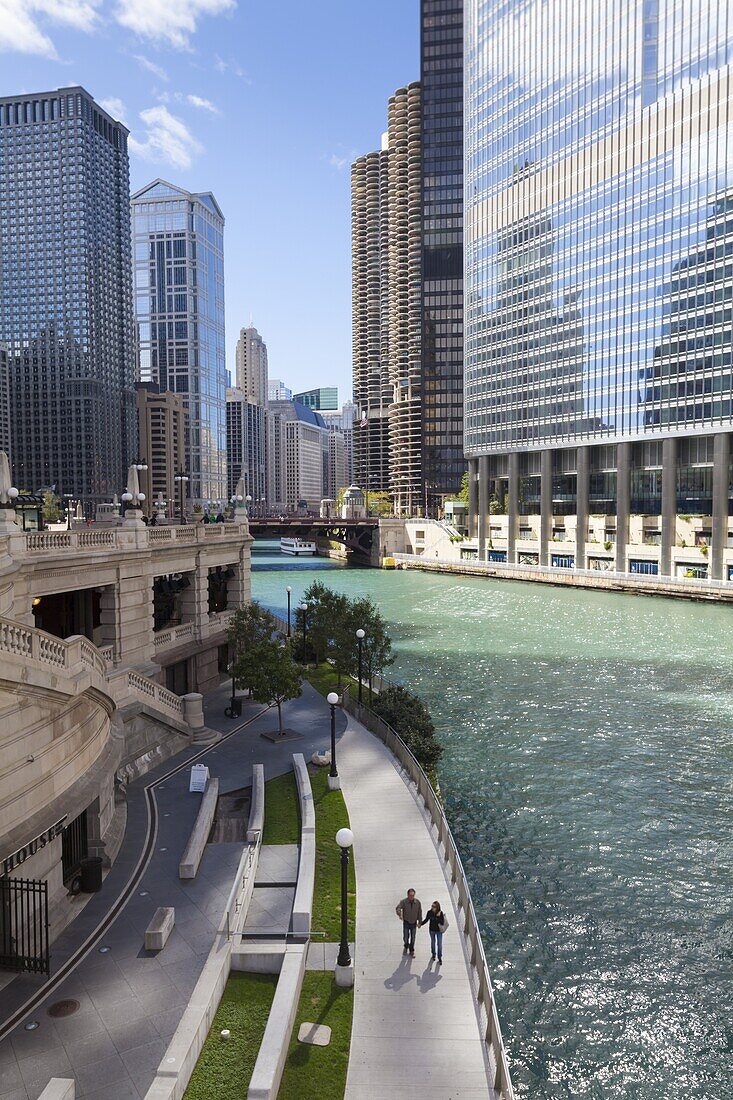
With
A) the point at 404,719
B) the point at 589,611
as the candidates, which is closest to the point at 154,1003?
the point at 404,719

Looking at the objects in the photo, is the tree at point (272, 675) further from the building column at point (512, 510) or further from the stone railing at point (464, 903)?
the building column at point (512, 510)

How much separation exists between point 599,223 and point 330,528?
66459 millimetres

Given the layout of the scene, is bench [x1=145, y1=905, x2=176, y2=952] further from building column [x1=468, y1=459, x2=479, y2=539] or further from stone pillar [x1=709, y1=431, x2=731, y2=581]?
building column [x1=468, y1=459, x2=479, y2=539]

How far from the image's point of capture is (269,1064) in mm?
12305

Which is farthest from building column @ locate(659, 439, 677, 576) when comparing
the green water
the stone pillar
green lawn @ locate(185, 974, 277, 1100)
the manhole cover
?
the manhole cover

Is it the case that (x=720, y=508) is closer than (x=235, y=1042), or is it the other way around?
(x=235, y=1042)

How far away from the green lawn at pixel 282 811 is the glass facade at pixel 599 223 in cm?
8287

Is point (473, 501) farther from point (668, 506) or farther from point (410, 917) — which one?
point (410, 917)

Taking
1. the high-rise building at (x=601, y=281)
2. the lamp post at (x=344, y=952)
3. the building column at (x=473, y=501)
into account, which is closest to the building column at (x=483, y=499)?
the high-rise building at (x=601, y=281)

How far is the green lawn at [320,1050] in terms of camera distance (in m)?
12.4

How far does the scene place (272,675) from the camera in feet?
104

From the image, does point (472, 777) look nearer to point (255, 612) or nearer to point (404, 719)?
point (404, 719)

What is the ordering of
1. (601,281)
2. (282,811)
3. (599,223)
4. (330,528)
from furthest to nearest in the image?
(330,528)
(599,223)
(601,281)
(282,811)

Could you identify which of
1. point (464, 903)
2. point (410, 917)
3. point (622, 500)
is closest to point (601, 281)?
point (622, 500)
